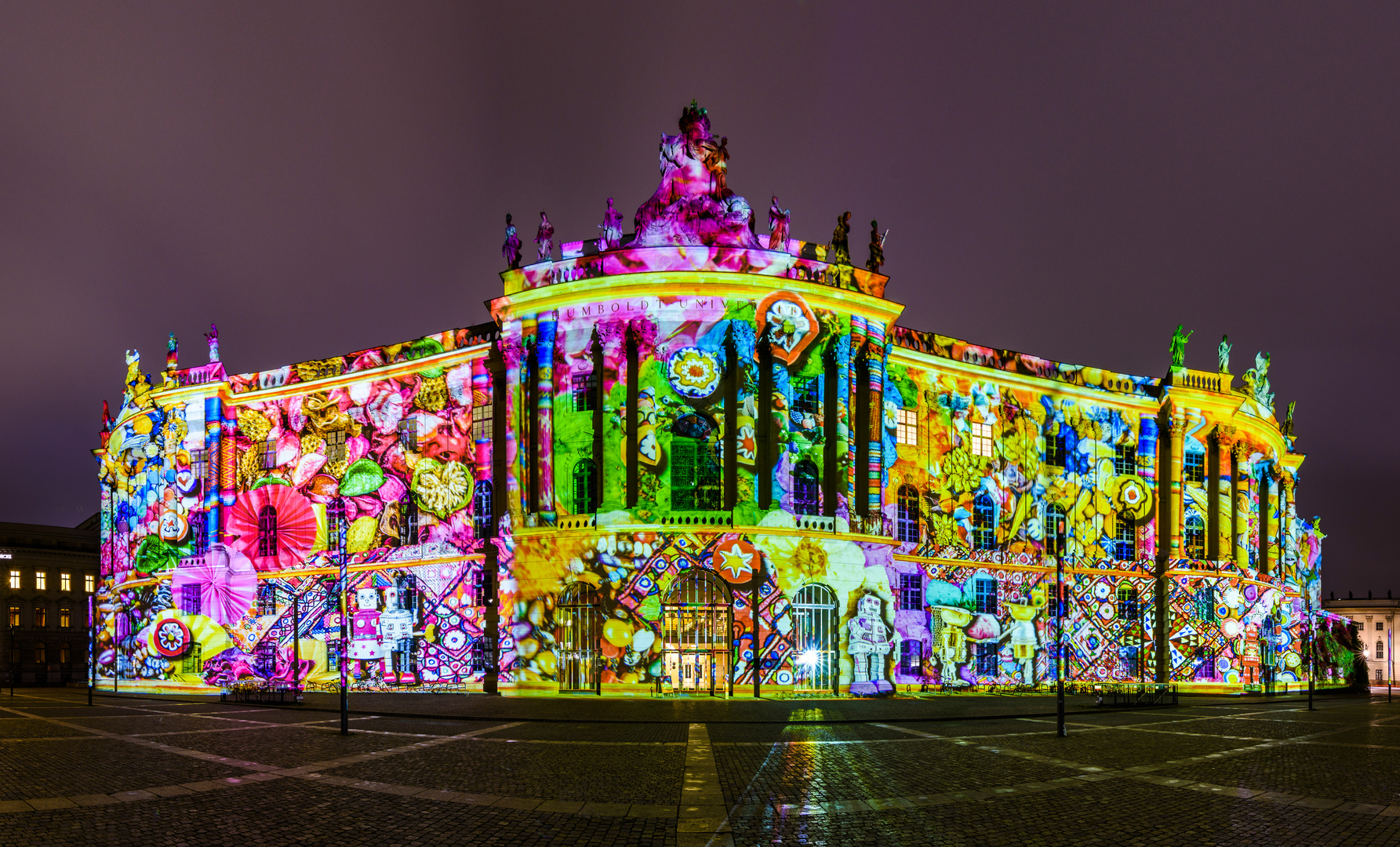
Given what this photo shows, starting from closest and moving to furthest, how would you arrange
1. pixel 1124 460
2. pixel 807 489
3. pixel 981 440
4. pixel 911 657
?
pixel 807 489, pixel 911 657, pixel 981 440, pixel 1124 460

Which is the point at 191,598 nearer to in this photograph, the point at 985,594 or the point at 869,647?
the point at 869,647

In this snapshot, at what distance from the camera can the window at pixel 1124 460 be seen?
5375 centimetres

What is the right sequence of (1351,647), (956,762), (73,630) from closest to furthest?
(956,762)
(1351,647)
(73,630)

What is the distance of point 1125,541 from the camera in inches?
2110

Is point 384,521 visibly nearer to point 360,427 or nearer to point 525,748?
point 360,427

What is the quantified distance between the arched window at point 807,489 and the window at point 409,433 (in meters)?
19.8

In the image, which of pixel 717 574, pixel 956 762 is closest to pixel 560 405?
pixel 717 574

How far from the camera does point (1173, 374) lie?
54.2 meters

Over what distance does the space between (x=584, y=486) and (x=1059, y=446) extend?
27.1 meters

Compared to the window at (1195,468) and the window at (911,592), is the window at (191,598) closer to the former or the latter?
the window at (911,592)

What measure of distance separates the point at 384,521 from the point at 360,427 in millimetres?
5285

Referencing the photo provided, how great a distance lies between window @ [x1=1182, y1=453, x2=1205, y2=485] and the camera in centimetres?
5478

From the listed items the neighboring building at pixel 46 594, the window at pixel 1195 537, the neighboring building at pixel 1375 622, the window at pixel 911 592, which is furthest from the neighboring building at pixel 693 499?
the neighboring building at pixel 1375 622

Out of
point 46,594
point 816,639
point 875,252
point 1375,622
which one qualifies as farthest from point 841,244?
point 1375,622
